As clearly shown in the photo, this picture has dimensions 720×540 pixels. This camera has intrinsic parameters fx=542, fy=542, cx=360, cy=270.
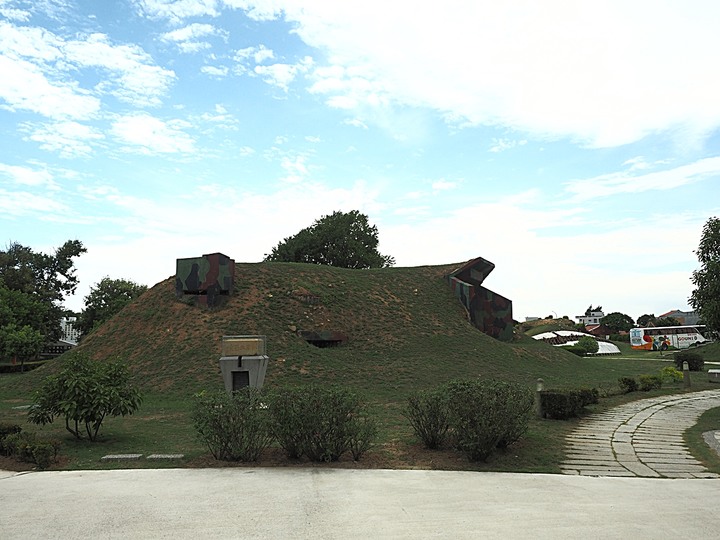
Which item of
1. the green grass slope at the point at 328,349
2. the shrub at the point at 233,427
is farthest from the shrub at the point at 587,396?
the shrub at the point at 233,427

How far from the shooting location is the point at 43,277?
54656mm

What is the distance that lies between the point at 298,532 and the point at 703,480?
6.26 metres

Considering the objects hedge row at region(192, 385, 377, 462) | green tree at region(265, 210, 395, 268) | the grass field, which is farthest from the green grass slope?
green tree at region(265, 210, 395, 268)

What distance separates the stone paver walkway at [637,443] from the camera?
890cm

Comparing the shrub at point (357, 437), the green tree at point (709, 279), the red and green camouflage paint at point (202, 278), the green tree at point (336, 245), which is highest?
the green tree at point (336, 245)

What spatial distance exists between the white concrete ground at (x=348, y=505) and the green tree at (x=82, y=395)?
8.97 ft

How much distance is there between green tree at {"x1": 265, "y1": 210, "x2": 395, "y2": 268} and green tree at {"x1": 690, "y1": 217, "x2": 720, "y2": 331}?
38.8 m

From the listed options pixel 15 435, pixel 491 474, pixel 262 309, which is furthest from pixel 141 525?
pixel 262 309

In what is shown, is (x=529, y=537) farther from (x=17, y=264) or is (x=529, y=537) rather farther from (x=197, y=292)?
(x=17, y=264)

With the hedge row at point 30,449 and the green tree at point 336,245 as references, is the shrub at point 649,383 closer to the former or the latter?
the hedge row at point 30,449

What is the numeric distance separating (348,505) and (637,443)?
24.6 feet

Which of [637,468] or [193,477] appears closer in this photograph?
[193,477]

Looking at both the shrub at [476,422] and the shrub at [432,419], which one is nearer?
the shrub at [476,422]

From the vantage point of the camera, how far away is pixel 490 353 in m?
27.9
